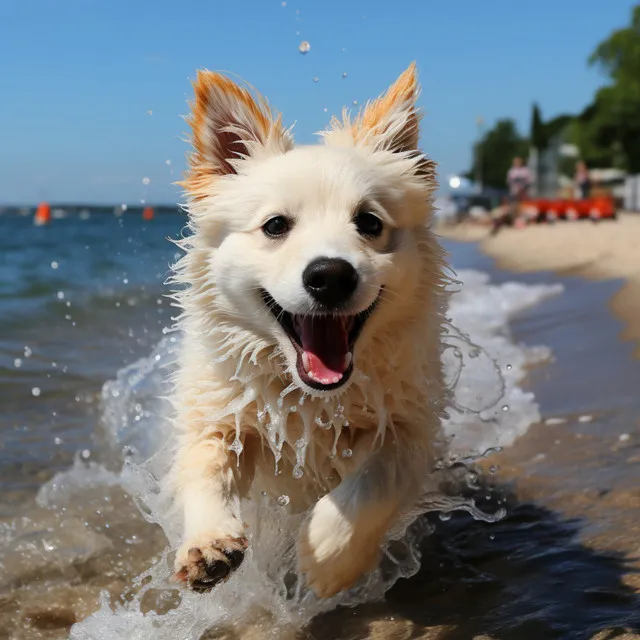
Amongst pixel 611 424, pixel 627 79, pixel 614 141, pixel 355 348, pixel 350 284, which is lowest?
pixel 611 424

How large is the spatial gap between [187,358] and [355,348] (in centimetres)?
91

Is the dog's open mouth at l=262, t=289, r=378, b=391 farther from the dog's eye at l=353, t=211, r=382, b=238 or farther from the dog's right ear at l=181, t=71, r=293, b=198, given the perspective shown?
the dog's right ear at l=181, t=71, r=293, b=198

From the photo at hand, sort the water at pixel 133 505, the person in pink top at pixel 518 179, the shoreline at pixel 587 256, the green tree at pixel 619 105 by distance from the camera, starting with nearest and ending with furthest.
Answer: the water at pixel 133 505 → the shoreline at pixel 587 256 → the person in pink top at pixel 518 179 → the green tree at pixel 619 105

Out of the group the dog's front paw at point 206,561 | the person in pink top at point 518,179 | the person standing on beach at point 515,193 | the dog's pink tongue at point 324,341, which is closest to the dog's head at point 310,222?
the dog's pink tongue at point 324,341

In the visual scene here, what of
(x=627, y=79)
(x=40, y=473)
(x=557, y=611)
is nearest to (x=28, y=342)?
(x=40, y=473)

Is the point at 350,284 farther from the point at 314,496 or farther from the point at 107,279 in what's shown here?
the point at 107,279

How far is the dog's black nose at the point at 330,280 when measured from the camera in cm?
302

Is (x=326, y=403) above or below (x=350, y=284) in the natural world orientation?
below

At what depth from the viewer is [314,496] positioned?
371 centimetres

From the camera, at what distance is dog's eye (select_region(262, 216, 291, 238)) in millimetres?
3354

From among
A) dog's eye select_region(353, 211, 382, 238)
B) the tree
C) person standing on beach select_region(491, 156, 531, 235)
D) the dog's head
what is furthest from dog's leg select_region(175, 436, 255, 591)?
the tree

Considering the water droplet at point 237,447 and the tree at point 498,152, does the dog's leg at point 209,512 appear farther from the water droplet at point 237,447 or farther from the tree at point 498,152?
the tree at point 498,152

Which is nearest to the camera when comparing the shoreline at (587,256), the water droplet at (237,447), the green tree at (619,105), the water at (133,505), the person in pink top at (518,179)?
the water droplet at (237,447)

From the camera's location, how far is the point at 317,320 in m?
3.28
